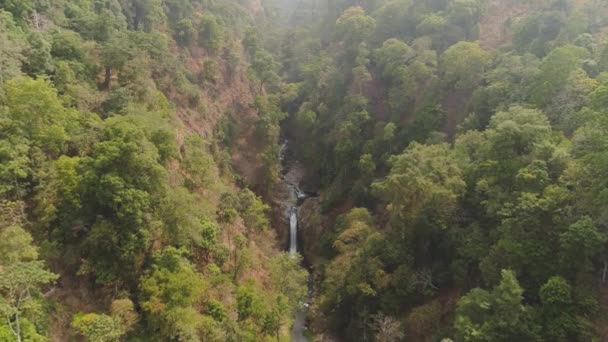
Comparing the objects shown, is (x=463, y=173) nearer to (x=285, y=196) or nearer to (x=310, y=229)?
(x=310, y=229)

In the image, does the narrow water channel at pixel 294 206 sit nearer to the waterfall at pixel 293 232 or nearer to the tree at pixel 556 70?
the waterfall at pixel 293 232

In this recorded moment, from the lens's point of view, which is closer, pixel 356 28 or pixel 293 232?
pixel 293 232

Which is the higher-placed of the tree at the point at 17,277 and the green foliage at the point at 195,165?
the green foliage at the point at 195,165

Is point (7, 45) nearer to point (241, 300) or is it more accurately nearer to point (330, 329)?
point (241, 300)

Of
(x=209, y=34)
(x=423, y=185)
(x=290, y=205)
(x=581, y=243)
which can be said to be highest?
(x=209, y=34)

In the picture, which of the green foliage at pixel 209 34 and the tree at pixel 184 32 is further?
the green foliage at pixel 209 34

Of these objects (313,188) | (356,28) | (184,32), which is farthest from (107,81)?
(356,28)

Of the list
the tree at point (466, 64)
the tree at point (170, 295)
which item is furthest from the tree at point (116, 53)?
the tree at point (466, 64)

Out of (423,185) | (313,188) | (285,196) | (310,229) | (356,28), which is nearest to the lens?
(423,185)

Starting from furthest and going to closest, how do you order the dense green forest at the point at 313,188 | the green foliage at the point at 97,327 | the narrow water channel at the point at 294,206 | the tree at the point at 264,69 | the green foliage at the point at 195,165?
1. the tree at the point at 264,69
2. the narrow water channel at the point at 294,206
3. the green foliage at the point at 195,165
4. the dense green forest at the point at 313,188
5. the green foliage at the point at 97,327
